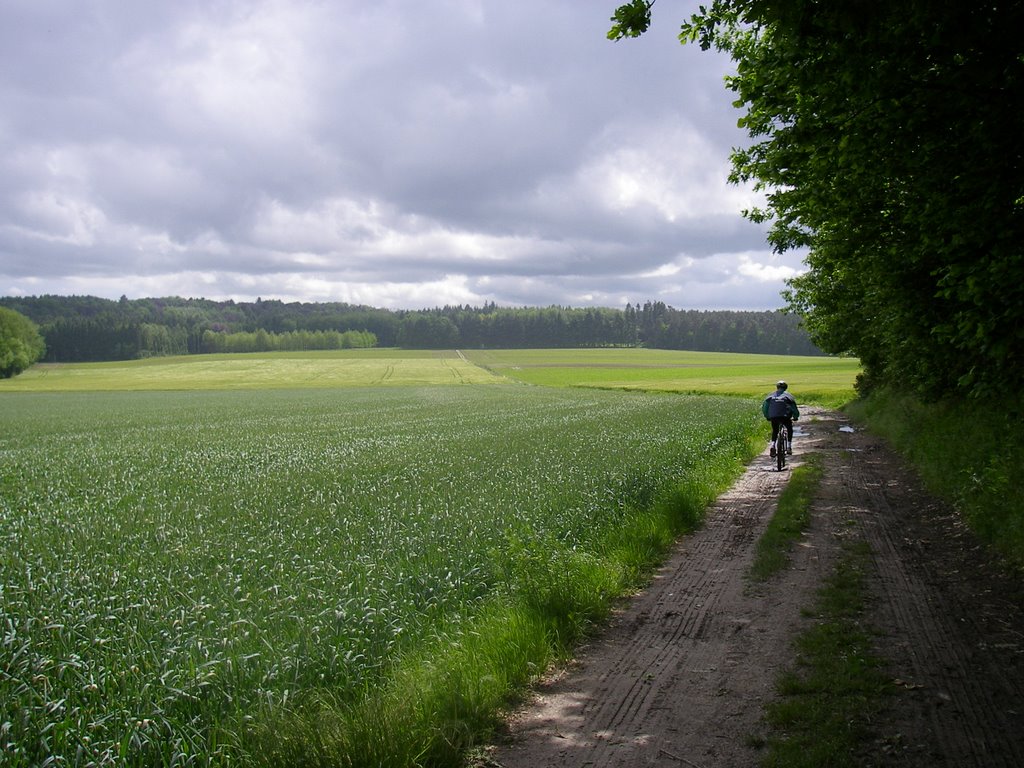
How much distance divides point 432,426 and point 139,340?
6184 inches

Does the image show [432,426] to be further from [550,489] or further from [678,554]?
[678,554]

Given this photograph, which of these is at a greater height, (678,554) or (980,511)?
(980,511)

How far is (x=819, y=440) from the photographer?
77.7 feet

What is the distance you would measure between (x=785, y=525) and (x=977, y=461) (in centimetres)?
376

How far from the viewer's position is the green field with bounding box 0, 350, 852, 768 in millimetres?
4312

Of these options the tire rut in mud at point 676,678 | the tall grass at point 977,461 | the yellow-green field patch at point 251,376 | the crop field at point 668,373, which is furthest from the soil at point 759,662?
the yellow-green field patch at point 251,376

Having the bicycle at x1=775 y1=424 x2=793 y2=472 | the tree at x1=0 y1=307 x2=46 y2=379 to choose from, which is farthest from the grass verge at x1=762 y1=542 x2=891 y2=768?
the tree at x1=0 y1=307 x2=46 y2=379

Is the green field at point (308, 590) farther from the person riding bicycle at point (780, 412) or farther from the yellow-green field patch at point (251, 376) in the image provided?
the yellow-green field patch at point (251, 376)

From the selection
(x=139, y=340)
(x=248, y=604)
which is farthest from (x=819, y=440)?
(x=139, y=340)

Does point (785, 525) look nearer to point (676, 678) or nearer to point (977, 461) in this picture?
point (977, 461)

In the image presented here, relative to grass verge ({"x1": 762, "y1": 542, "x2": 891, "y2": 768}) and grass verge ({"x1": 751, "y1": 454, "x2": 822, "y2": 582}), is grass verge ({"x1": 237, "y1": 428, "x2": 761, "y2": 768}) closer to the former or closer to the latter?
grass verge ({"x1": 751, "y1": 454, "x2": 822, "y2": 582})

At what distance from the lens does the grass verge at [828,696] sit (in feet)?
14.5

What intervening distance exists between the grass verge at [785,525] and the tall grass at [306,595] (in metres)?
1.30

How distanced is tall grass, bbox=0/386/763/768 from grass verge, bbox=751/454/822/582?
4.26ft
